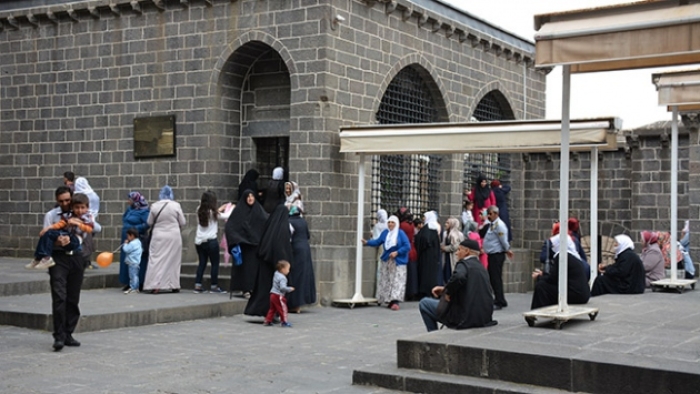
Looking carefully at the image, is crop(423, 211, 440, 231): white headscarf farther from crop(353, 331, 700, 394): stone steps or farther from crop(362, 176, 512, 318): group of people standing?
crop(353, 331, 700, 394): stone steps

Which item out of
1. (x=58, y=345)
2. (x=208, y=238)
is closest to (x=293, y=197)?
(x=208, y=238)

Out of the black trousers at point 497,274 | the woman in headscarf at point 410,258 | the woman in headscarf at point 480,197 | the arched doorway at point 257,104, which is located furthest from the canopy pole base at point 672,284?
the arched doorway at point 257,104

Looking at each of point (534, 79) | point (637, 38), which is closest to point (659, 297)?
point (637, 38)

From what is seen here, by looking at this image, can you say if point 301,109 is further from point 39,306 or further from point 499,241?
point 39,306

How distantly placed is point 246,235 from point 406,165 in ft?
19.0

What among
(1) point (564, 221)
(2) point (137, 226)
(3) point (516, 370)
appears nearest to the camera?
(3) point (516, 370)

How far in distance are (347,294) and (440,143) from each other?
3.06 meters

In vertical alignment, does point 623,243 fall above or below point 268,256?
above

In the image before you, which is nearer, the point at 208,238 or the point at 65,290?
the point at 65,290

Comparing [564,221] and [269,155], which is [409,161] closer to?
[269,155]

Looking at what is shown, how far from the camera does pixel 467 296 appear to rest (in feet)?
30.8

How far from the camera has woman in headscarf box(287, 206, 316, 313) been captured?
14.3 meters

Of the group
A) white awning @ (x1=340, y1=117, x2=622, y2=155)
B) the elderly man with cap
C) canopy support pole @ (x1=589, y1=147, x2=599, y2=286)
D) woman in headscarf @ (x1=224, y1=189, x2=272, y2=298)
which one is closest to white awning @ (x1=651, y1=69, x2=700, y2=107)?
white awning @ (x1=340, y1=117, x2=622, y2=155)

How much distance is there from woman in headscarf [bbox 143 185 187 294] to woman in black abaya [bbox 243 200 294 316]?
196 cm
